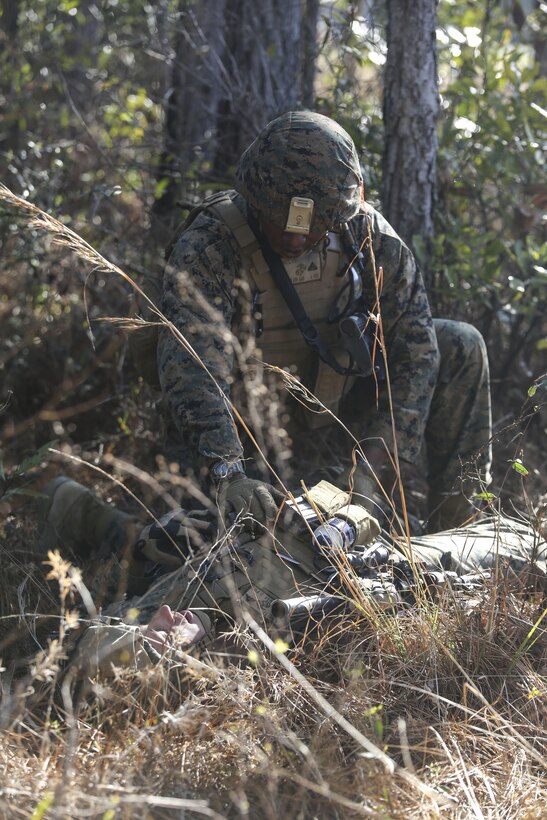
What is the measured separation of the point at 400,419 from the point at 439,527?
1.78 ft

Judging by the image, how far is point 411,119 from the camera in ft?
13.7

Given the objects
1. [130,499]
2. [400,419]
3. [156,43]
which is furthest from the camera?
[156,43]

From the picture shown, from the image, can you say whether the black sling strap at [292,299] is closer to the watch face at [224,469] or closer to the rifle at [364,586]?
the watch face at [224,469]

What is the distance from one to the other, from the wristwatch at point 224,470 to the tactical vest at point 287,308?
1.70 feet

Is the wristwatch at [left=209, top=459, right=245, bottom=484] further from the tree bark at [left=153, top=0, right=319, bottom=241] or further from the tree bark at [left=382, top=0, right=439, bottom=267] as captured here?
the tree bark at [left=153, top=0, right=319, bottom=241]

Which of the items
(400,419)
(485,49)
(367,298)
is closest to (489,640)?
(400,419)

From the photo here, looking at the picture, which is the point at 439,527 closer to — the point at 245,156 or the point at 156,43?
the point at 245,156

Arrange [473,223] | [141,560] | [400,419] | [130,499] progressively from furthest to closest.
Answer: [473,223] < [130,499] < [400,419] < [141,560]

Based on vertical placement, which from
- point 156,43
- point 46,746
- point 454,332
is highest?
point 156,43

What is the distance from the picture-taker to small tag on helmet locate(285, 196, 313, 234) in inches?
122

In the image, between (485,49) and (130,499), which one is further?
(485,49)

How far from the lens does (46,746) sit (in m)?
2.16

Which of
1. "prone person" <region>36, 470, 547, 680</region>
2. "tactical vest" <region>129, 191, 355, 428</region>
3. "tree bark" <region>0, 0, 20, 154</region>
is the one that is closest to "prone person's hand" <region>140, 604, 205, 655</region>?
"prone person" <region>36, 470, 547, 680</region>

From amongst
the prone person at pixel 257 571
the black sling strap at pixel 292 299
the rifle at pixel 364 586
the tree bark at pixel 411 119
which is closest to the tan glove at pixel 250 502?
the prone person at pixel 257 571
